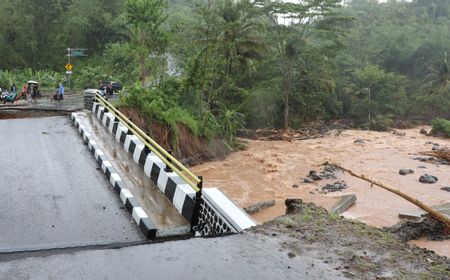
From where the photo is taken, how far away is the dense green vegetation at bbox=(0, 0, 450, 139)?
23312 mm

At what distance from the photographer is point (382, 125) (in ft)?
139

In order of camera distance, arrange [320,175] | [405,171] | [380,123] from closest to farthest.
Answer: [320,175], [405,171], [380,123]

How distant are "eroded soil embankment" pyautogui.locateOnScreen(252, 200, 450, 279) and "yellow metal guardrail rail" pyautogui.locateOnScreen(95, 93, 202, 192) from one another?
125cm

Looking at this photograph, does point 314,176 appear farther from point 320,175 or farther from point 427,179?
point 427,179

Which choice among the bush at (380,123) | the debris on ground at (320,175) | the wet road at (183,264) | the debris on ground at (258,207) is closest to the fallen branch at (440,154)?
the debris on ground at (320,175)

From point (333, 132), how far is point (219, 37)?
14835mm

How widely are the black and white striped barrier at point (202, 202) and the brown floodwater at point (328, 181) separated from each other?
23.5ft

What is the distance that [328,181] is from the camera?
21.2 metres

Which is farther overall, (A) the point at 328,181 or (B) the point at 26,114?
(A) the point at 328,181

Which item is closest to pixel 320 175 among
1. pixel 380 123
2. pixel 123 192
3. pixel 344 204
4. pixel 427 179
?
pixel 427 179

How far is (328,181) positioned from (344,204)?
484 centimetres

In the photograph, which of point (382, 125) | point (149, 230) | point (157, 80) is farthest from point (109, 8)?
point (149, 230)

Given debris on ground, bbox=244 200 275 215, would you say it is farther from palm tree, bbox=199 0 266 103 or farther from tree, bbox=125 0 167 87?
palm tree, bbox=199 0 266 103

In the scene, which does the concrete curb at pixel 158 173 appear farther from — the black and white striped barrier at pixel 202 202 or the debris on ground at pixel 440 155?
the debris on ground at pixel 440 155
